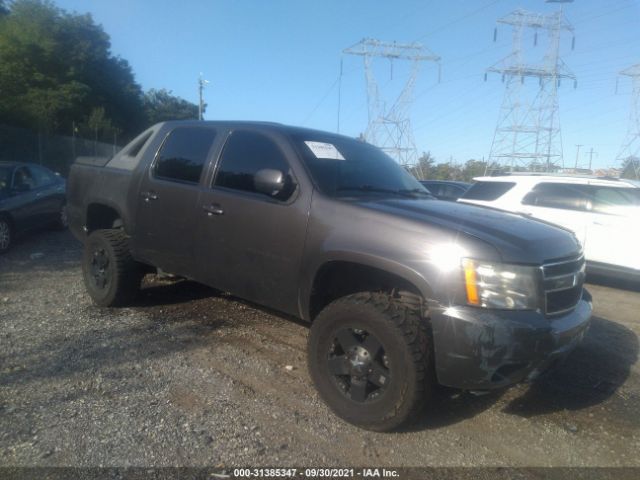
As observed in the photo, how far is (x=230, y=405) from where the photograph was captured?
11.0 feet

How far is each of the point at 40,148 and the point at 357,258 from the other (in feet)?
67.3

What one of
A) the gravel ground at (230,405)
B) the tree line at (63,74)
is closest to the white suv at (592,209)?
the gravel ground at (230,405)

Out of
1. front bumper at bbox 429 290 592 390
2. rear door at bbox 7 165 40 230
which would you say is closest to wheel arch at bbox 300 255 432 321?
front bumper at bbox 429 290 592 390

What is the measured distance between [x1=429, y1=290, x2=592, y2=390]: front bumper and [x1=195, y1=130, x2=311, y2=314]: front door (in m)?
1.16

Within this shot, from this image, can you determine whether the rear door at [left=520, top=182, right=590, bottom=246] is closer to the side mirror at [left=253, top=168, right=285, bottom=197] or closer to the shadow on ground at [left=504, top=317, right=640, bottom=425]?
the shadow on ground at [left=504, top=317, right=640, bottom=425]

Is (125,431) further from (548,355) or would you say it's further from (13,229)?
(13,229)

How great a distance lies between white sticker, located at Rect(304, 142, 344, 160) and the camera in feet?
12.9

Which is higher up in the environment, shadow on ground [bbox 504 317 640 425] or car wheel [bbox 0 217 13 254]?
car wheel [bbox 0 217 13 254]

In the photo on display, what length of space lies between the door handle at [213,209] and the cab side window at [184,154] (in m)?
0.35

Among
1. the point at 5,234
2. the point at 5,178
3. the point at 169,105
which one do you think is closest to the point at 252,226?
the point at 5,234

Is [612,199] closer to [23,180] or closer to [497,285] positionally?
[497,285]

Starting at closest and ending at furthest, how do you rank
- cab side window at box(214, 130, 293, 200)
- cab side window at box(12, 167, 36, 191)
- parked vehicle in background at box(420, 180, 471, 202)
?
cab side window at box(214, 130, 293, 200), cab side window at box(12, 167, 36, 191), parked vehicle in background at box(420, 180, 471, 202)

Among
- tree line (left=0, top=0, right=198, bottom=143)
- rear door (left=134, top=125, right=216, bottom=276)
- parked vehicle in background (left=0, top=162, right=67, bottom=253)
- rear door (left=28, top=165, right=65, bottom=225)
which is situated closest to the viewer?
rear door (left=134, top=125, right=216, bottom=276)

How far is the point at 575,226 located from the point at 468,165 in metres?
34.1
